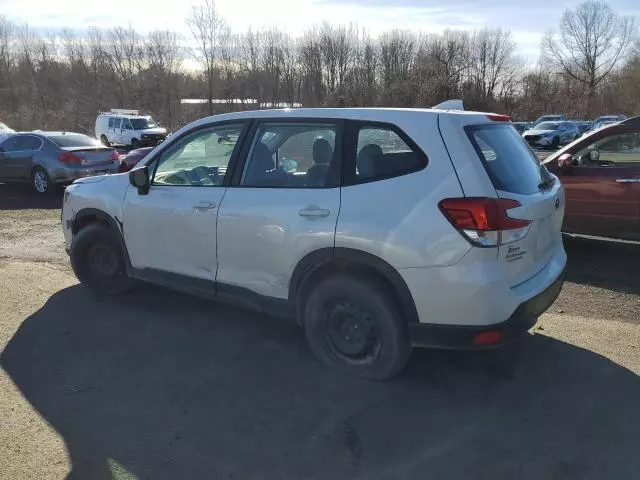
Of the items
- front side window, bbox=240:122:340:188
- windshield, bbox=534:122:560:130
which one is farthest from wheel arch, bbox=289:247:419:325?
windshield, bbox=534:122:560:130

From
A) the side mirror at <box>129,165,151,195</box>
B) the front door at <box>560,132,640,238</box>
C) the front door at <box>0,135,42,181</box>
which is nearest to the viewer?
the side mirror at <box>129,165,151,195</box>

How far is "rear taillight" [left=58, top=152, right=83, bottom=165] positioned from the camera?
12602 millimetres

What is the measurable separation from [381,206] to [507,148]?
3.35ft

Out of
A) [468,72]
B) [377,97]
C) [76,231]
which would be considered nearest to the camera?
[76,231]

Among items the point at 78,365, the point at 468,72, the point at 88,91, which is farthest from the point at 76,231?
the point at 468,72

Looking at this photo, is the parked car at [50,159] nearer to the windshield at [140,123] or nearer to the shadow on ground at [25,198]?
the shadow on ground at [25,198]

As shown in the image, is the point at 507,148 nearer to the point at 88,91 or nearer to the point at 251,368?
the point at 251,368

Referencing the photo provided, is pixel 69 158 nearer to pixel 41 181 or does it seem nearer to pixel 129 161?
pixel 41 181

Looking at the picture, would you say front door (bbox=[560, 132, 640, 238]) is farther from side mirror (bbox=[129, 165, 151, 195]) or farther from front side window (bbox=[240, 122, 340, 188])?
side mirror (bbox=[129, 165, 151, 195])

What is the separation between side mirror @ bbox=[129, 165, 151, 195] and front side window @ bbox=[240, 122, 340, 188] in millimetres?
Answer: 1005

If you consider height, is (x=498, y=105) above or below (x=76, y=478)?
above

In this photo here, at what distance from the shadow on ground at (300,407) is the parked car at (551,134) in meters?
32.8

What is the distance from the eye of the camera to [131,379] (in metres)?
3.84

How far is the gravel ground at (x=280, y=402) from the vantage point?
2932 mm
